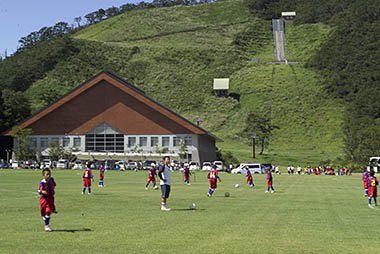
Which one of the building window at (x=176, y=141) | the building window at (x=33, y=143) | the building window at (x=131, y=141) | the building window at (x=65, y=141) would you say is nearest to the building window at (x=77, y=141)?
the building window at (x=65, y=141)

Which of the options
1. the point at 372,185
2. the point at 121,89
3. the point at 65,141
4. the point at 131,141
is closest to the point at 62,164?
the point at 65,141

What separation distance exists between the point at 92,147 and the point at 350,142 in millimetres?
40513

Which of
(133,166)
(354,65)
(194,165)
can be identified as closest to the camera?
(133,166)

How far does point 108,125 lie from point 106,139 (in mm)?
2290

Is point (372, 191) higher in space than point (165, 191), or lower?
lower

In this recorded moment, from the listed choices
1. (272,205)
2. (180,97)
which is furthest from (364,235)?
(180,97)

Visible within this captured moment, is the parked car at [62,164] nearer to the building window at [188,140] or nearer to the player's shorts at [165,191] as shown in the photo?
the building window at [188,140]

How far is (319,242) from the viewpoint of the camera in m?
14.0

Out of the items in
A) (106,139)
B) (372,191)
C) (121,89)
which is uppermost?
(121,89)

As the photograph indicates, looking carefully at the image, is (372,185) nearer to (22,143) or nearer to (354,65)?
(22,143)

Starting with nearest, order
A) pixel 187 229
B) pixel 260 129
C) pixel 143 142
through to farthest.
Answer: pixel 187 229
pixel 143 142
pixel 260 129

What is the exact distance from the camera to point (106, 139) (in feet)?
331

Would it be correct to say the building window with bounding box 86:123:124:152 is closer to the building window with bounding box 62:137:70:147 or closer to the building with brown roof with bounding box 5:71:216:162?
the building with brown roof with bounding box 5:71:216:162

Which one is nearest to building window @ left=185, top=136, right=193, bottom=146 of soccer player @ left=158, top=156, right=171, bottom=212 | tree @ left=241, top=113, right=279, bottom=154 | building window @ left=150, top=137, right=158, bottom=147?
building window @ left=150, top=137, right=158, bottom=147
